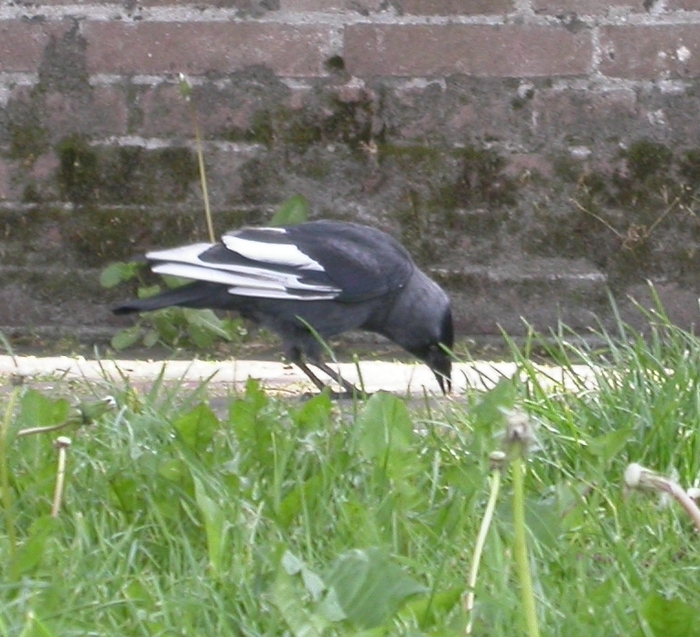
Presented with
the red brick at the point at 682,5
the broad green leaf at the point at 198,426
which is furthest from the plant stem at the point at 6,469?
the red brick at the point at 682,5

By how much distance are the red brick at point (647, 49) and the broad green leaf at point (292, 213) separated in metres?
0.81

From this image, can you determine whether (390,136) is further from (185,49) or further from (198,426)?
(198,426)

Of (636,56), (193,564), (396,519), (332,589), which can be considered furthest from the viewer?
(636,56)

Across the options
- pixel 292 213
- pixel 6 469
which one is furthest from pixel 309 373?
pixel 6 469

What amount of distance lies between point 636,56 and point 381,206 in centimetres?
73

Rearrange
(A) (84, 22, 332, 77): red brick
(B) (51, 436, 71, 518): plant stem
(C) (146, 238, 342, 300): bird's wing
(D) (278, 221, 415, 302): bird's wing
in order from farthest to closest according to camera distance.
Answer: (A) (84, 22, 332, 77): red brick < (D) (278, 221, 415, 302): bird's wing < (C) (146, 238, 342, 300): bird's wing < (B) (51, 436, 71, 518): plant stem

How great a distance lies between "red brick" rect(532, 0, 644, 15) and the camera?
362 centimetres

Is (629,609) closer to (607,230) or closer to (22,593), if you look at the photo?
(22,593)

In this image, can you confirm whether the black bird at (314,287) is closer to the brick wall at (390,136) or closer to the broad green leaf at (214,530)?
the brick wall at (390,136)

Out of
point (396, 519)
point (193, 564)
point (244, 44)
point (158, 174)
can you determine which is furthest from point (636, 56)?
point (193, 564)

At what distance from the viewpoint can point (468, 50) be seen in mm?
3650

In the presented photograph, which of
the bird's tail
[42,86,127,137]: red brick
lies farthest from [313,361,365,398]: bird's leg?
[42,86,127,137]: red brick

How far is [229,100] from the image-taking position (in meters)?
3.69

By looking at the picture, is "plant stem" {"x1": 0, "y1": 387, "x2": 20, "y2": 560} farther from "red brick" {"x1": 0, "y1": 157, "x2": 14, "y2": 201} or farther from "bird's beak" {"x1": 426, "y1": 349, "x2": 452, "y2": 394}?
"red brick" {"x1": 0, "y1": 157, "x2": 14, "y2": 201}
